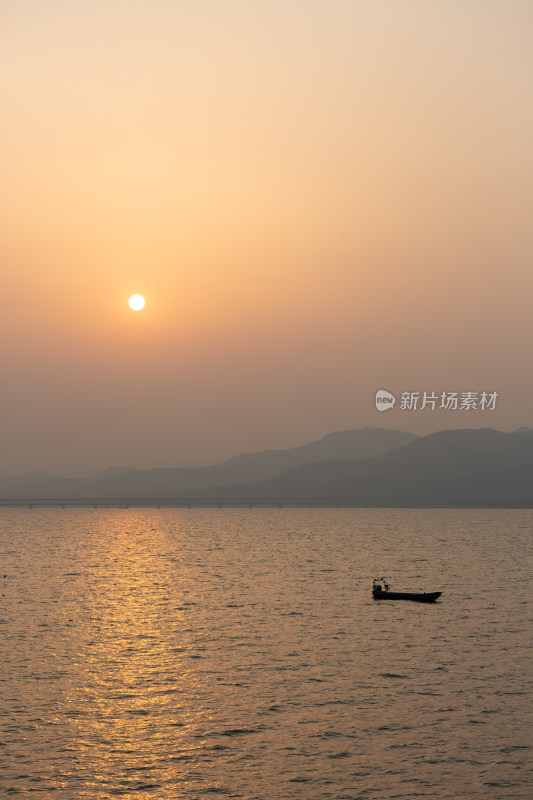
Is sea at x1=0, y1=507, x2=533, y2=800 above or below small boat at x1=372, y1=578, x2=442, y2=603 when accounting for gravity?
below

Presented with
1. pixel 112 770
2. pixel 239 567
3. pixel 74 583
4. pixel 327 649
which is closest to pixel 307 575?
pixel 239 567

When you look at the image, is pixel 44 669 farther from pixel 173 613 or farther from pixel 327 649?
pixel 173 613

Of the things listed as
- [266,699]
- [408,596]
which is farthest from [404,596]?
[266,699]

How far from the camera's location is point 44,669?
73.6 m

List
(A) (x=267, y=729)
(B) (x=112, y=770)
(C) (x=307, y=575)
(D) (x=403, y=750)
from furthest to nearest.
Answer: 1. (C) (x=307, y=575)
2. (A) (x=267, y=729)
3. (D) (x=403, y=750)
4. (B) (x=112, y=770)

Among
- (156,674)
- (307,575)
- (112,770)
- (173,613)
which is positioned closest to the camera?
(112,770)

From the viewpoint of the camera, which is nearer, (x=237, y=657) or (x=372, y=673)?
(x=372, y=673)

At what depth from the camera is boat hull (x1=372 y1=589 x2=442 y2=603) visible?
121m

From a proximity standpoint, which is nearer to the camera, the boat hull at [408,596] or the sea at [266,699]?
the sea at [266,699]

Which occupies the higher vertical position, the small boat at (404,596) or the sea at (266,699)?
the small boat at (404,596)

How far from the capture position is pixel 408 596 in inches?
4825

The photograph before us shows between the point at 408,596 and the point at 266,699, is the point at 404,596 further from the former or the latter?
the point at 266,699

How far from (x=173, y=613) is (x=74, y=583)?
151ft

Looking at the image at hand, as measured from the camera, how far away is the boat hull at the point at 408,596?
120875 mm
